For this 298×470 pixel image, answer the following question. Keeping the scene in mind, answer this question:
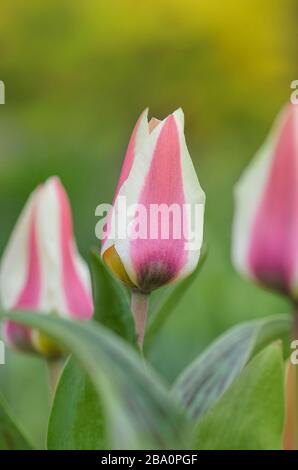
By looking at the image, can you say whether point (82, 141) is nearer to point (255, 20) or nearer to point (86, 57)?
point (86, 57)

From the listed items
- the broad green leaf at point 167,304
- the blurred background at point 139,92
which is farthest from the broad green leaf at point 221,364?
the blurred background at point 139,92

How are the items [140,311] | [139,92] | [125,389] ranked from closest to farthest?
[125,389], [140,311], [139,92]

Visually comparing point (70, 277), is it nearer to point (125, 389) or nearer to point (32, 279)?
point (32, 279)

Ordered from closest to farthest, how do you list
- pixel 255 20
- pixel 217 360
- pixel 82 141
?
pixel 217 360, pixel 255 20, pixel 82 141

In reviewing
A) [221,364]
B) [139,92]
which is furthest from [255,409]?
[139,92]

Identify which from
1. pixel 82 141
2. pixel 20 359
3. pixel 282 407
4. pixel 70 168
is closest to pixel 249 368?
pixel 282 407

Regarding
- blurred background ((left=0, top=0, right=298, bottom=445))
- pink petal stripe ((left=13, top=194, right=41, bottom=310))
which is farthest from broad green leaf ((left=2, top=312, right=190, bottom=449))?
blurred background ((left=0, top=0, right=298, bottom=445))
